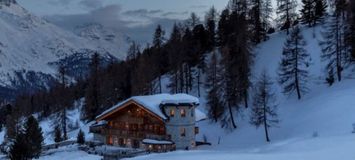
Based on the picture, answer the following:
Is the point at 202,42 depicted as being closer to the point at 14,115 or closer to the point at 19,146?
the point at 14,115

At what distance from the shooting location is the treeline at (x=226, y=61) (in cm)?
7875

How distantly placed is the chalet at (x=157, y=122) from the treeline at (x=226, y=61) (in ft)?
28.0

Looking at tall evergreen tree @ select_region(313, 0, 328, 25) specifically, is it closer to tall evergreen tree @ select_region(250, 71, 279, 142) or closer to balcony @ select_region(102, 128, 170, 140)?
tall evergreen tree @ select_region(250, 71, 279, 142)

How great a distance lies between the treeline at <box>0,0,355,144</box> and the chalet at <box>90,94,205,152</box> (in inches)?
336

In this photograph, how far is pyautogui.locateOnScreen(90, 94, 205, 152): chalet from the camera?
7250 cm

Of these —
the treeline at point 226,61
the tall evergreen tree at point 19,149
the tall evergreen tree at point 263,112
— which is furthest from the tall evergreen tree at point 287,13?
the tall evergreen tree at point 19,149

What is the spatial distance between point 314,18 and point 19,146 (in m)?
71.6

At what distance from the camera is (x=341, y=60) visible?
81562 mm

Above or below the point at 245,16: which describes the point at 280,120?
below

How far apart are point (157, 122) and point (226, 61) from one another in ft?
58.1

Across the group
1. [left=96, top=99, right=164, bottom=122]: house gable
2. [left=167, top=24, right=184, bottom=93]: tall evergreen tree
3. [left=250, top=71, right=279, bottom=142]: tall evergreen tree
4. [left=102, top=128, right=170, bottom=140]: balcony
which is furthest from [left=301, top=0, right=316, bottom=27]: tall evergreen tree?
[left=102, top=128, right=170, bottom=140]: balcony

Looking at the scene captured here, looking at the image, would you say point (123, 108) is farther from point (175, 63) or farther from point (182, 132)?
point (175, 63)

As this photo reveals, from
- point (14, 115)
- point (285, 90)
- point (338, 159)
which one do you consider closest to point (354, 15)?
point (285, 90)

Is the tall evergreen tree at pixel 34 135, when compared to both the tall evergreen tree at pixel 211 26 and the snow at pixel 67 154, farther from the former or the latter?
the tall evergreen tree at pixel 211 26
